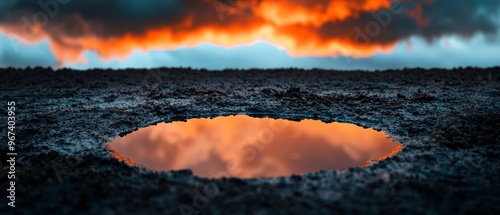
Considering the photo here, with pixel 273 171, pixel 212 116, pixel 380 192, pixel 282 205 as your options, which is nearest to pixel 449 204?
pixel 380 192

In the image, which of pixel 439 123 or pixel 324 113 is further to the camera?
pixel 324 113

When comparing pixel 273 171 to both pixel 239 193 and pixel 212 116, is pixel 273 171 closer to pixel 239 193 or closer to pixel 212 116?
pixel 239 193

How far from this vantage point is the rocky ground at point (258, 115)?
18.3ft

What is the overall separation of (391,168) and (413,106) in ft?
18.3

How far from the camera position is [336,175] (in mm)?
6586

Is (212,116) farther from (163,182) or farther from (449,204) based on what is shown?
(449,204)

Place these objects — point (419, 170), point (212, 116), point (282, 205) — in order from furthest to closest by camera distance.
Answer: point (212, 116) < point (419, 170) < point (282, 205)

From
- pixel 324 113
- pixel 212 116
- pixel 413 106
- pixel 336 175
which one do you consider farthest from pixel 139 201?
pixel 413 106

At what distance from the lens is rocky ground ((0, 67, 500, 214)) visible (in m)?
5.58

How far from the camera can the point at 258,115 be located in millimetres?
11289

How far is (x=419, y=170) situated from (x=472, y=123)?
401 cm

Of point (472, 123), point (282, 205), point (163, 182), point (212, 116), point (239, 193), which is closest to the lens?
point (282, 205)

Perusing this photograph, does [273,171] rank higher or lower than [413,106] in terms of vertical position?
lower

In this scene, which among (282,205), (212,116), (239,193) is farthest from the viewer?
(212,116)
